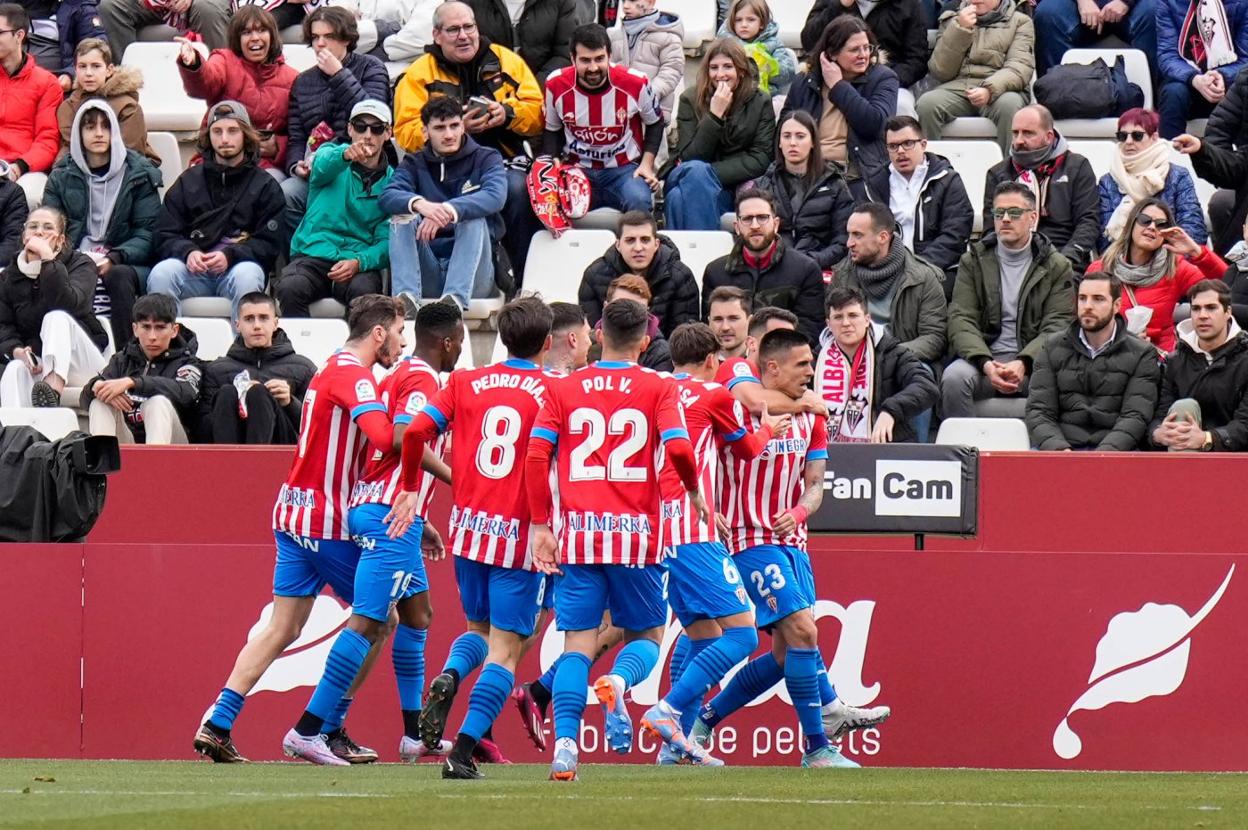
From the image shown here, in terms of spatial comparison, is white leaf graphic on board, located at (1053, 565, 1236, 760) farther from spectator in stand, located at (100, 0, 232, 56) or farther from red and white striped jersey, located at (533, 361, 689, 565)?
spectator in stand, located at (100, 0, 232, 56)

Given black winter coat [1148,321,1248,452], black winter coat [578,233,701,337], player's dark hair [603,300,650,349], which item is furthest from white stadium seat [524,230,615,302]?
player's dark hair [603,300,650,349]

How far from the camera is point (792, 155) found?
13.0 meters

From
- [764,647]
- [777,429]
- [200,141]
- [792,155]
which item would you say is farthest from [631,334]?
[200,141]

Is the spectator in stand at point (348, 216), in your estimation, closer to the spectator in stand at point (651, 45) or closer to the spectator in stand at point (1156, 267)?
the spectator in stand at point (651, 45)

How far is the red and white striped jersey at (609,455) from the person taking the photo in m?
7.91

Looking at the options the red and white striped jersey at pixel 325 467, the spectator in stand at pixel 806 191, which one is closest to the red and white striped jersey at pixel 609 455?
the red and white striped jersey at pixel 325 467

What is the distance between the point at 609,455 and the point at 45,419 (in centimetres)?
550

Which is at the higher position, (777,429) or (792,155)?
(792,155)

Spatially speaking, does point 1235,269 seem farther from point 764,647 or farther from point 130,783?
point 130,783

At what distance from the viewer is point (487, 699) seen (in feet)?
25.9

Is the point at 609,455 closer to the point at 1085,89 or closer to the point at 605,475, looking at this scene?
the point at 605,475

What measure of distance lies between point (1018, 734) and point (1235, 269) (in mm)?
3777

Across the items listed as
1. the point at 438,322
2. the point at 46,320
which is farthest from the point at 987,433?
the point at 46,320

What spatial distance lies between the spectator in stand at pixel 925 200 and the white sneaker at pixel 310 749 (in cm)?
572
